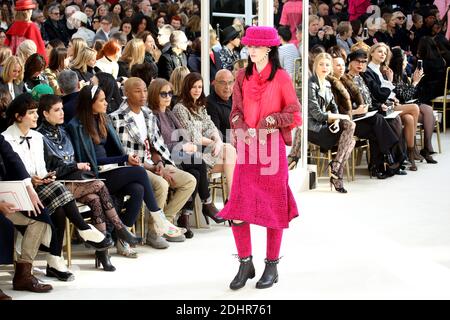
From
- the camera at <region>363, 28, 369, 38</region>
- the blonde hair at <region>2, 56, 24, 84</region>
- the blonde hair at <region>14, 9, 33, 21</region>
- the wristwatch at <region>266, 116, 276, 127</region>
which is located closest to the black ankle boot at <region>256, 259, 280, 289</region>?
the wristwatch at <region>266, 116, 276, 127</region>

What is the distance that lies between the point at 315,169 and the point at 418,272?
3087 mm

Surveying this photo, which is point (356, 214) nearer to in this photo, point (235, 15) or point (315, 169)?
point (315, 169)

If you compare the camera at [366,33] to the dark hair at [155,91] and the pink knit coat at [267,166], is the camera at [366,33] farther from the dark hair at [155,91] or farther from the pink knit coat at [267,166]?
the pink knit coat at [267,166]

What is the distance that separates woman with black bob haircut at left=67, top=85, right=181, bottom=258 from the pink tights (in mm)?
1039

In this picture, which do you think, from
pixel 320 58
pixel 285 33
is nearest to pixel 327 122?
pixel 320 58

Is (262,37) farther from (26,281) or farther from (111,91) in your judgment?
(111,91)

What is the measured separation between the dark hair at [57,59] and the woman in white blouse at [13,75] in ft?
2.34

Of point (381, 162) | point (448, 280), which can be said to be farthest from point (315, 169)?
point (448, 280)

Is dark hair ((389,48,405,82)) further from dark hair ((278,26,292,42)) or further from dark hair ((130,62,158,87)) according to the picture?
dark hair ((130,62,158,87))

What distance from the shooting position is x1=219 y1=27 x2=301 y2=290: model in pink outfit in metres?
5.94

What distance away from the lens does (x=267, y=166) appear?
5.95 metres

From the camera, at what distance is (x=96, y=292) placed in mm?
5988

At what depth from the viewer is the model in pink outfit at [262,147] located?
5.94m

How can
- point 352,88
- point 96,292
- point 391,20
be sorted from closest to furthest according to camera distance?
point 96,292
point 352,88
point 391,20
